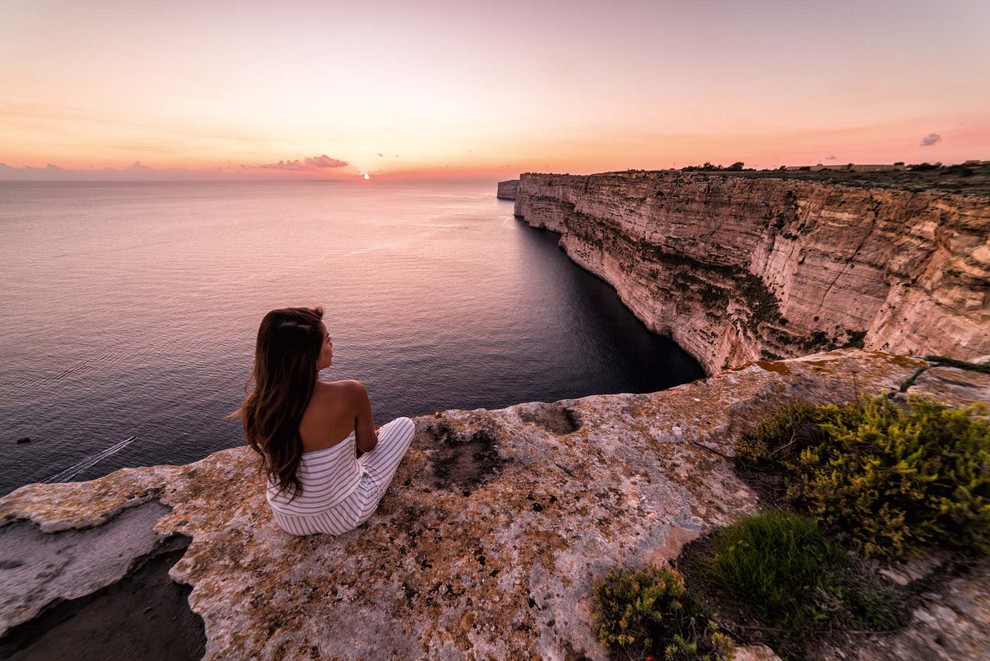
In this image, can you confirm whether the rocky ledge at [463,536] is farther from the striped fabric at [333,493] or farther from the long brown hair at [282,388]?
the long brown hair at [282,388]

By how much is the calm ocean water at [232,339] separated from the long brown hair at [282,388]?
2466 centimetres

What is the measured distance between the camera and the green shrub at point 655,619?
2.74m

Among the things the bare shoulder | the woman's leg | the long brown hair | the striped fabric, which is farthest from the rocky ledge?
the bare shoulder

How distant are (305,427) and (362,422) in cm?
62

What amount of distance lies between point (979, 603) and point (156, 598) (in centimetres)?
736

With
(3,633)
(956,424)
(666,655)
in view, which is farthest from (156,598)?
(956,424)

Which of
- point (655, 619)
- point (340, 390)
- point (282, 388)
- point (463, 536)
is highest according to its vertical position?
point (282, 388)

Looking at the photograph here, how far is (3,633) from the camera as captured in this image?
118 inches

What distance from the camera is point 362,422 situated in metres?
4.05

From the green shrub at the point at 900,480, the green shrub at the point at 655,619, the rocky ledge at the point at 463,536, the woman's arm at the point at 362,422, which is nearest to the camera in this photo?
the green shrub at the point at 655,619

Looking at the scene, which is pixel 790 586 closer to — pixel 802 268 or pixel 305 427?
pixel 305 427

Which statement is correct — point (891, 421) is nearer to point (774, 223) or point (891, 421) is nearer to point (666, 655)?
point (666, 655)

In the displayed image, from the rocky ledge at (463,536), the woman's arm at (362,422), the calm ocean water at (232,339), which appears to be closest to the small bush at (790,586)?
the rocky ledge at (463,536)

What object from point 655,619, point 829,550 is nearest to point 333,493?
point 655,619
